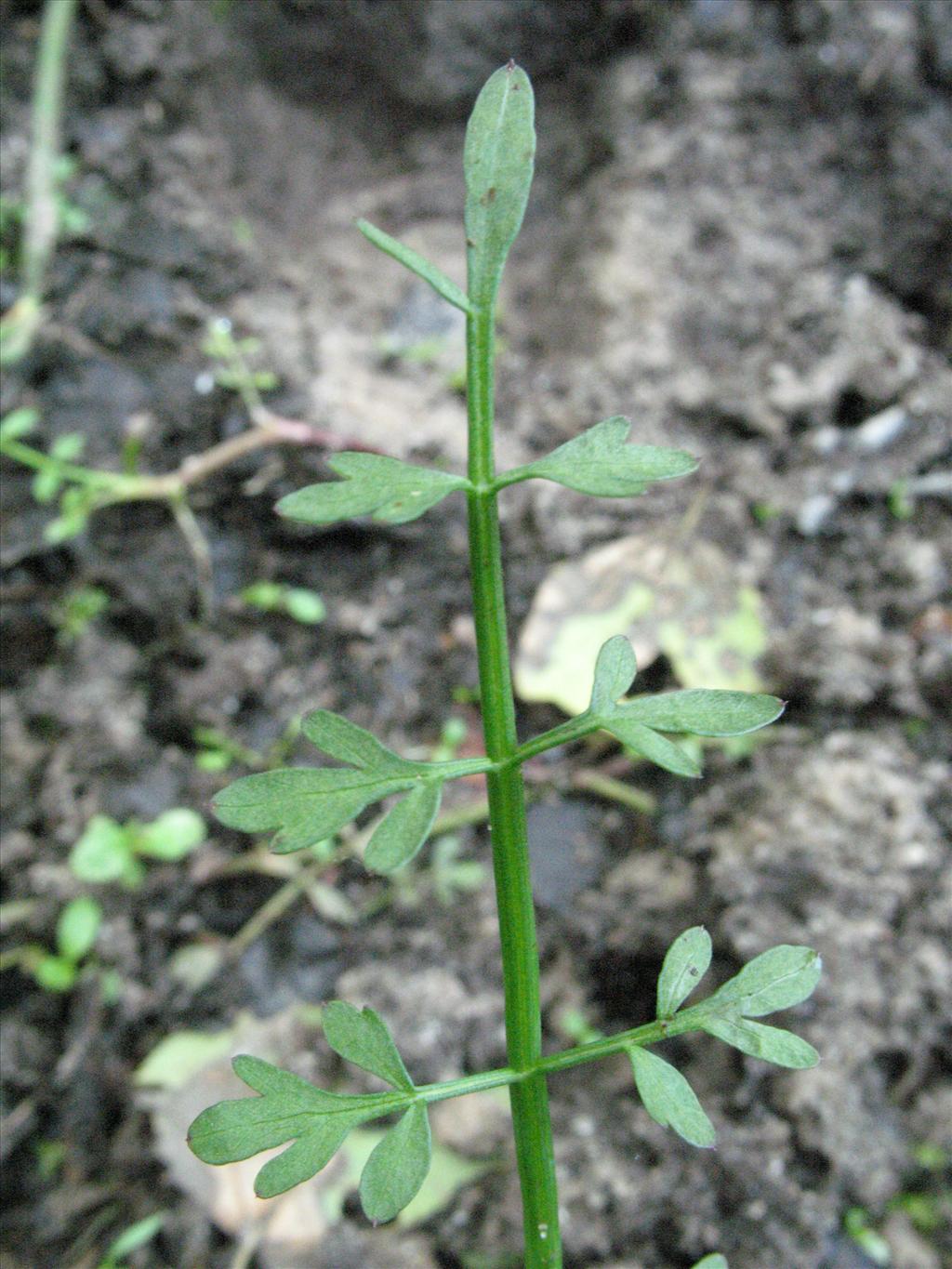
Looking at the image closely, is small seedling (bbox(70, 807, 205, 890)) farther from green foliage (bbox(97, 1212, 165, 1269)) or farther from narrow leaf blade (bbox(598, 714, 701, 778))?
narrow leaf blade (bbox(598, 714, 701, 778))

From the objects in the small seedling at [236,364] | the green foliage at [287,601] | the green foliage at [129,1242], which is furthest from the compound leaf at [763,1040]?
the small seedling at [236,364]

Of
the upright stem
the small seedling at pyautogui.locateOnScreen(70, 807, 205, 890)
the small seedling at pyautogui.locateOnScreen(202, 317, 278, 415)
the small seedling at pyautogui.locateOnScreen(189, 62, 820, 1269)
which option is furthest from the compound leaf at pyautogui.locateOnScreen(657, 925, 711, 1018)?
the small seedling at pyautogui.locateOnScreen(202, 317, 278, 415)

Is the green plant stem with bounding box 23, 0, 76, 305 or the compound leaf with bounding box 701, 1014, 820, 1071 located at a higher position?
the green plant stem with bounding box 23, 0, 76, 305

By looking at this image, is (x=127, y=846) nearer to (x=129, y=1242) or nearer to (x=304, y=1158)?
(x=129, y=1242)

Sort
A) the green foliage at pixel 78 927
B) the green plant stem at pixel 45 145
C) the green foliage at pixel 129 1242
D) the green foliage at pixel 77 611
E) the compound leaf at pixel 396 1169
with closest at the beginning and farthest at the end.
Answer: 1. the compound leaf at pixel 396 1169
2. the green foliage at pixel 129 1242
3. the green foliage at pixel 78 927
4. the green foliage at pixel 77 611
5. the green plant stem at pixel 45 145

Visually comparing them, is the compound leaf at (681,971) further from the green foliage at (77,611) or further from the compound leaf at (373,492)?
the green foliage at (77,611)

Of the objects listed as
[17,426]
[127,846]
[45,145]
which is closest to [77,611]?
[17,426]

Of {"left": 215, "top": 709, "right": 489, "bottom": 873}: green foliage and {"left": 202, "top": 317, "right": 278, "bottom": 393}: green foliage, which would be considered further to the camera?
{"left": 202, "top": 317, "right": 278, "bottom": 393}: green foliage
